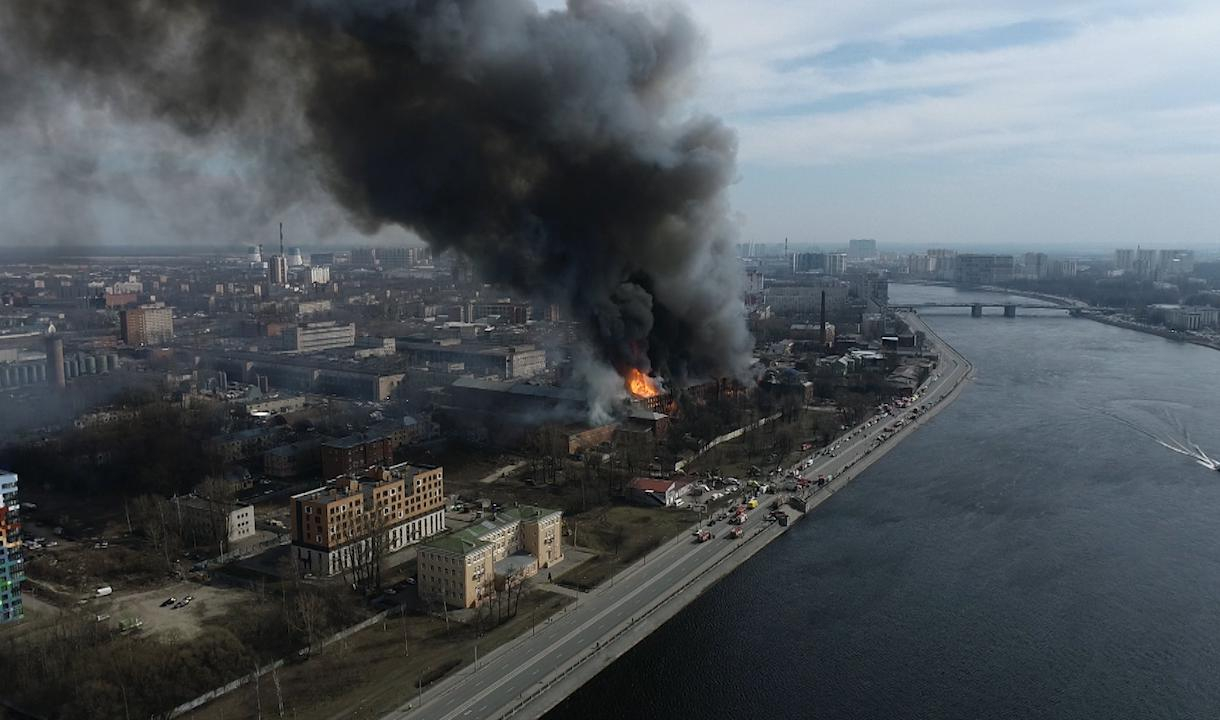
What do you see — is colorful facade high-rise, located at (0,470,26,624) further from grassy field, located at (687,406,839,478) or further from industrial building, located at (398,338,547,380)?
industrial building, located at (398,338,547,380)

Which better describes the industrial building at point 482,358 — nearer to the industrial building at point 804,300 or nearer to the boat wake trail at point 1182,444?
the boat wake trail at point 1182,444

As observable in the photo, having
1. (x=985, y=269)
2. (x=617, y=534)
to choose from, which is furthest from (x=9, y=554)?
(x=985, y=269)

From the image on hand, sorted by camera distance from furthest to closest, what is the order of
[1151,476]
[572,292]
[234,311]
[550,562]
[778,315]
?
[778,315]
[234,311]
[572,292]
[1151,476]
[550,562]

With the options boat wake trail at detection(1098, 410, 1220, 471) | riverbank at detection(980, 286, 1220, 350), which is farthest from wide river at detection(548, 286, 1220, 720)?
riverbank at detection(980, 286, 1220, 350)

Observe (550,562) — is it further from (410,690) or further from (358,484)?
(410,690)

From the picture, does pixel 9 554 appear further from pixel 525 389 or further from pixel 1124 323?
pixel 1124 323

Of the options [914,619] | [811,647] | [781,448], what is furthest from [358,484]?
[781,448]
